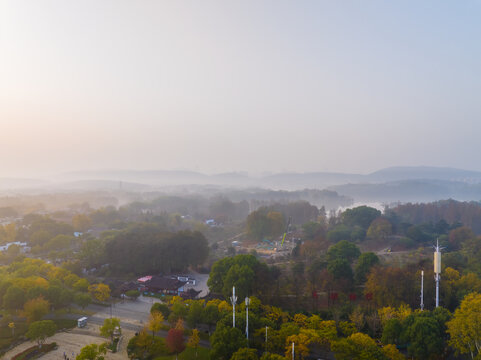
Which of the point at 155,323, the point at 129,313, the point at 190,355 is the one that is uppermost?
the point at 155,323

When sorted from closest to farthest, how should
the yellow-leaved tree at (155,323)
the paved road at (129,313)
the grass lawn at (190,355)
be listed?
the grass lawn at (190,355) → the yellow-leaved tree at (155,323) → the paved road at (129,313)

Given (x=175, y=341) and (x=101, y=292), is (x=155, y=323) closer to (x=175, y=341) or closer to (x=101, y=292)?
(x=175, y=341)

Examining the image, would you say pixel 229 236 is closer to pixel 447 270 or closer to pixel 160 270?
pixel 160 270

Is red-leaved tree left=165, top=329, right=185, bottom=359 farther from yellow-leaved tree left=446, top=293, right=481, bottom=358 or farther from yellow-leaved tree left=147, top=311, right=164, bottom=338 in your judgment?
yellow-leaved tree left=446, top=293, right=481, bottom=358

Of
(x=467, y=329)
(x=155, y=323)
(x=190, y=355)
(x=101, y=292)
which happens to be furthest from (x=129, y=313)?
(x=467, y=329)

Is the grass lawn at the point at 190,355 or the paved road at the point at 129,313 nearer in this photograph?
the grass lawn at the point at 190,355

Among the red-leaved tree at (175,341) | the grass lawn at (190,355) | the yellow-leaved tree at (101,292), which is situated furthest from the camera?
the yellow-leaved tree at (101,292)

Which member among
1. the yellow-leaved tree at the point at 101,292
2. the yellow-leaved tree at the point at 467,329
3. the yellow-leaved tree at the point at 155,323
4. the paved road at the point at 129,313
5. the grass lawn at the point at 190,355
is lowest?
the paved road at the point at 129,313

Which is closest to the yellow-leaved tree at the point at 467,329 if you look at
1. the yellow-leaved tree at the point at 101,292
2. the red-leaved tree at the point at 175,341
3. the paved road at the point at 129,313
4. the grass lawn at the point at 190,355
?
the grass lawn at the point at 190,355

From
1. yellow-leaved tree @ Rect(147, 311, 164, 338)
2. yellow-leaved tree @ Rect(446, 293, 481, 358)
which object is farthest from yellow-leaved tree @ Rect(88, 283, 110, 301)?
yellow-leaved tree @ Rect(446, 293, 481, 358)

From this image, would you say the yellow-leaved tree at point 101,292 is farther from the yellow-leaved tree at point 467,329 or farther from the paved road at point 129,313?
the yellow-leaved tree at point 467,329

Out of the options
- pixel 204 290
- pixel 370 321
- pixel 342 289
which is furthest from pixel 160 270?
pixel 370 321

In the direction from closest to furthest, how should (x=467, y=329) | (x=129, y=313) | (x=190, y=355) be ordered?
(x=467, y=329)
(x=190, y=355)
(x=129, y=313)
